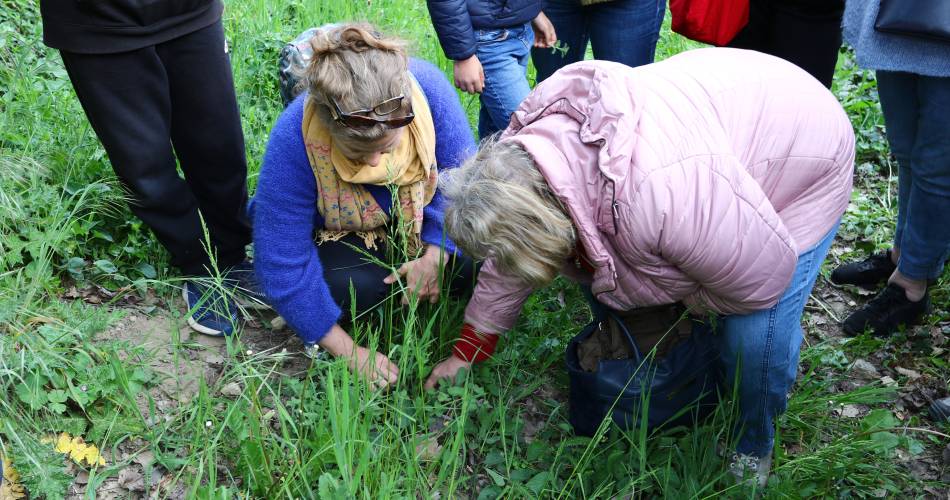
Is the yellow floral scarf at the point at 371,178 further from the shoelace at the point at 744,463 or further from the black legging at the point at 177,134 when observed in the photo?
the shoelace at the point at 744,463

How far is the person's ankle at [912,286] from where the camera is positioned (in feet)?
9.98

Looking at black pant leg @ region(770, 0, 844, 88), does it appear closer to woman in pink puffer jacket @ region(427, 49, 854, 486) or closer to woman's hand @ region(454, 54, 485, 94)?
woman in pink puffer jacket @ region(427, 49, 854, 486)

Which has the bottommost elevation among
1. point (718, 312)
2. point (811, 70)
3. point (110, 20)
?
point (718, 312)

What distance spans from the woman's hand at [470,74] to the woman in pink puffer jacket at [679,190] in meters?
0.98

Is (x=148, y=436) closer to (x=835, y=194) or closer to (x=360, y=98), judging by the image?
(x=360, y=98)

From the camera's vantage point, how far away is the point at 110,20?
2402 mm

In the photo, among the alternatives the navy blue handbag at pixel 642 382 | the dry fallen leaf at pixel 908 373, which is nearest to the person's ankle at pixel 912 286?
the dry fallen leaf at pixel 908 373

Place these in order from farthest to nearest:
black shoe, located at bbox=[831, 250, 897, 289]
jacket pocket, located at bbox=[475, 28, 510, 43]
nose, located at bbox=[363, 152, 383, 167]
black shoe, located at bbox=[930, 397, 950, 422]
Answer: black shoe, located at bbox=[831, 250, 897, 289], jacket pocket, located at bbox=[475, 28, 510, 43], black shoe, located at bbox=[930, 397, 950, 422], nose, located at bbox=[363, 152, 383, 167]

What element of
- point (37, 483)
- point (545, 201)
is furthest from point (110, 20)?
point (545, 201)

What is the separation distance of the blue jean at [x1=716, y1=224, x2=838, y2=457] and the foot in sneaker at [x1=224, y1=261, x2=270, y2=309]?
1638mm

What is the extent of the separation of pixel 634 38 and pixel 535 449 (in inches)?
68.3

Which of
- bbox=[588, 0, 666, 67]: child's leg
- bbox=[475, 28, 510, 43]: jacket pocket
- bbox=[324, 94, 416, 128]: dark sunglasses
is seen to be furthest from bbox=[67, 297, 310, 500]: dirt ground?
bbox=[588, 0, 666, 67]: child's leg

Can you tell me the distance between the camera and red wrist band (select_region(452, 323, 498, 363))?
8.19 feet

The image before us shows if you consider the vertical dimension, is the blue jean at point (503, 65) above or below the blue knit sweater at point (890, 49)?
below
